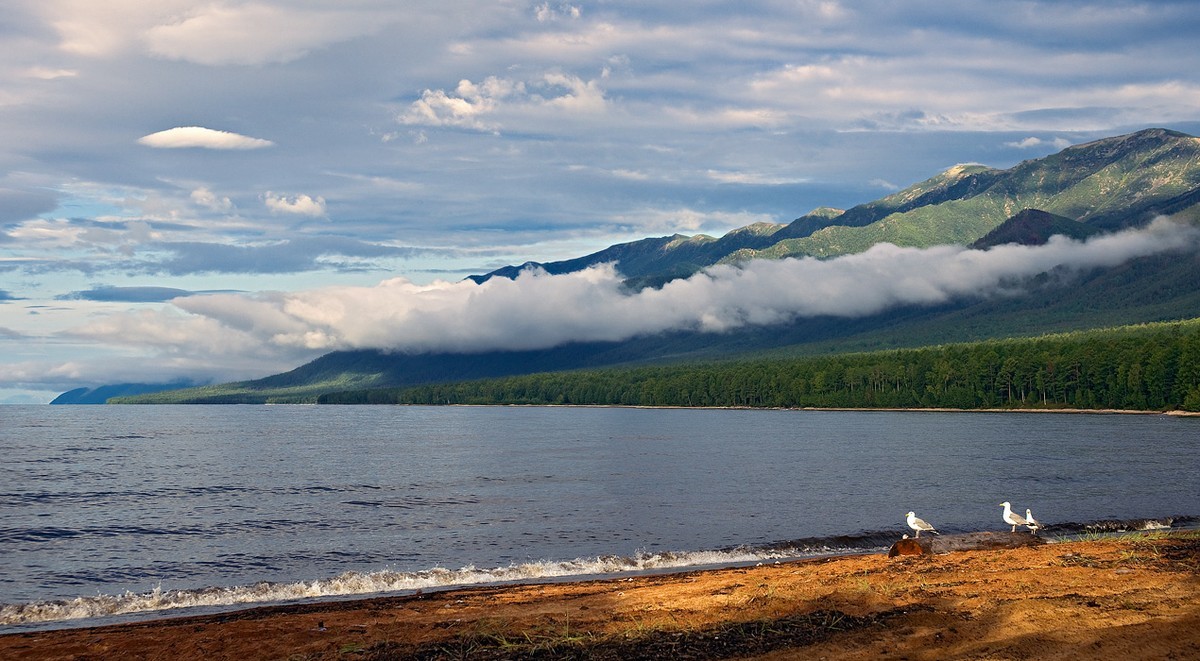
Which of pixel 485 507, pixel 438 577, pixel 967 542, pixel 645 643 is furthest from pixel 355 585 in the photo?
pixel 967 542

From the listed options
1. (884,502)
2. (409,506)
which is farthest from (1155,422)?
(409,506)

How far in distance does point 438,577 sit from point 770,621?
2019 cm

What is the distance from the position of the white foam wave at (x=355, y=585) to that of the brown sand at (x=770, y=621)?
6.83m

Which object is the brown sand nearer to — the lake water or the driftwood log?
the driftwood log

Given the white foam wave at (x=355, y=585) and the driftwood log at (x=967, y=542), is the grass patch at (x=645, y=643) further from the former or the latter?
the white foam wave at (x=355, y=585)

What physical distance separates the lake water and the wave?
0.15m

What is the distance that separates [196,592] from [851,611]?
2609 centimetres

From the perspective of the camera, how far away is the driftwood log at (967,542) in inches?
1497

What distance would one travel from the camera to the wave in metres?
35.3

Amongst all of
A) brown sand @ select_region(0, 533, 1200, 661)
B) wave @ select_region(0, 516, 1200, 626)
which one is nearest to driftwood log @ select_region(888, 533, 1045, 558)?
wave @ select_region(0, 516, 1200, 626)

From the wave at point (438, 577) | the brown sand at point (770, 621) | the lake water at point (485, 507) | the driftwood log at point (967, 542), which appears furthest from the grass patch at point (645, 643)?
the lake water at point (485, 507)

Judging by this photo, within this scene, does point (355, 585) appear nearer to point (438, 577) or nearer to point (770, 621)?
point (438, 577)

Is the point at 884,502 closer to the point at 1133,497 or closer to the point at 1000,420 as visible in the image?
the point at 1133,497

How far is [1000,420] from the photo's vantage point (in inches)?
7362
